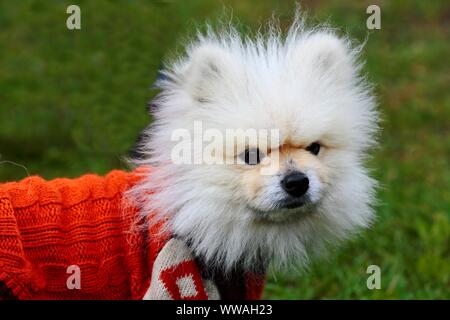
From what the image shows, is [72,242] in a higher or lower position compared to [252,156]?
lower

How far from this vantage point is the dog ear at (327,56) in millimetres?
3428

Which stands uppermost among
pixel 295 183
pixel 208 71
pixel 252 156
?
pixel 208 71

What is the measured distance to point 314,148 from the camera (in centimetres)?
336

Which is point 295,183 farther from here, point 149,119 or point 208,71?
point 149,119

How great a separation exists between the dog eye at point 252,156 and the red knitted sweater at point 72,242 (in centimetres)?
55

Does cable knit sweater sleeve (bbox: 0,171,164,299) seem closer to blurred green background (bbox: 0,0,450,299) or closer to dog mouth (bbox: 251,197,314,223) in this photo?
dog mouth (bbox: 251,197,314,223)

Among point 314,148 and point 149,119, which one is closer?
point 314,148

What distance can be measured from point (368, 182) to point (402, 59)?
4817mm

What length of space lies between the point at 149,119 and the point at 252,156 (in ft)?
5.45

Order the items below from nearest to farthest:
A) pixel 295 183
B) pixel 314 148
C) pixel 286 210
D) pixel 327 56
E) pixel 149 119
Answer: pixel 295 183 → pixel 286 210 → pixel 314 148 → pixel 327 56 → pixel 149 119

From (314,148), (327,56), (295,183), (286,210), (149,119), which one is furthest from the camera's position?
(149,119)

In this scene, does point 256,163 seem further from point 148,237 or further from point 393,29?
point 393,29

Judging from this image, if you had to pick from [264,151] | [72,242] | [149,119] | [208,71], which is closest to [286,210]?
[264,151]

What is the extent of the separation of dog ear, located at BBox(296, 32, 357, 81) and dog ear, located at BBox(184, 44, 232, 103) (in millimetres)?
373
